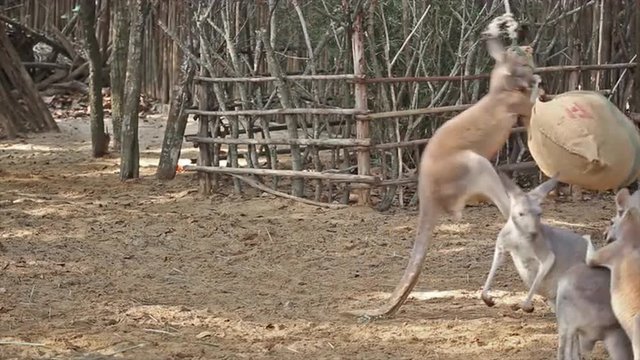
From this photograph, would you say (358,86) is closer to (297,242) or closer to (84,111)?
(297,242)

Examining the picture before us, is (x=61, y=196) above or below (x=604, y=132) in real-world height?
below

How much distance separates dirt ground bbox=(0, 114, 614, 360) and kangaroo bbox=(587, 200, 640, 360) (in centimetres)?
76

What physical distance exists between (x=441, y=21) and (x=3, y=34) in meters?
6.20

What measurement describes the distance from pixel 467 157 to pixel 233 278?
Result: 1.90m

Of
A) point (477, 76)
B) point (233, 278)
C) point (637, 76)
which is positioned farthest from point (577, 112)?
point (637, 76)

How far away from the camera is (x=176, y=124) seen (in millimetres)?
10227

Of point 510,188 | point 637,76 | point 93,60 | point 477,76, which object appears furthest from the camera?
point 93,60

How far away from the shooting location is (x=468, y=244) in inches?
307

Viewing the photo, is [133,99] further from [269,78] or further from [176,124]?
[269,78]

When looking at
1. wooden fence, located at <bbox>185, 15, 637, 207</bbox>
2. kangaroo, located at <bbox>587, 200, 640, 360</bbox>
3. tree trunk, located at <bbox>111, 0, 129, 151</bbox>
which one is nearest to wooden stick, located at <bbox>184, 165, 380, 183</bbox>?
wooden fence, located at <bbox>185, 15, 637, 207</bbox>

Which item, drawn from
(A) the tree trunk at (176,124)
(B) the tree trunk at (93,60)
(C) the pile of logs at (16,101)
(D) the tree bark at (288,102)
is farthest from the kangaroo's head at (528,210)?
(C) the pile of logs at (16,101)

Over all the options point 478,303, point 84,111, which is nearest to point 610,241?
point 478,303

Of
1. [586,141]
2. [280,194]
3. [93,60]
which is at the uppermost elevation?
[93,60]

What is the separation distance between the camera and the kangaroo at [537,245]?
5129mm
